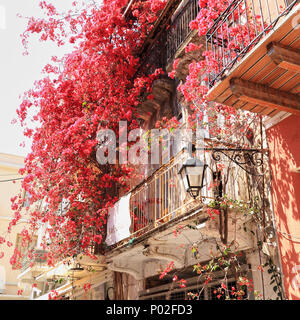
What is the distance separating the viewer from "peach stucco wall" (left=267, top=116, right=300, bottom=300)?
4914 mm

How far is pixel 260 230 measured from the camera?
5.63m

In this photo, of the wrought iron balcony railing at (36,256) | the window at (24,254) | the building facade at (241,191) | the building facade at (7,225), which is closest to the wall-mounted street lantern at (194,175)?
the building facade at (241,191)

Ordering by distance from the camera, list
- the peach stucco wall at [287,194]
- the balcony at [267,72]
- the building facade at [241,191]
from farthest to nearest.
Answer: the peach stucco wall at [287,194] → the building facade at [241,191] → the balcony at [267,72]

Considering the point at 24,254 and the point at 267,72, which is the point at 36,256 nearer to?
the point at 24,254

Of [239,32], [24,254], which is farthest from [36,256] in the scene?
[239,32]

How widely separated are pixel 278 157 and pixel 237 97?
1.45 metres

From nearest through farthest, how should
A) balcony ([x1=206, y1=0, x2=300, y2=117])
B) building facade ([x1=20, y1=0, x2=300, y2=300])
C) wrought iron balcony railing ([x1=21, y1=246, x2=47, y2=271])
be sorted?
1. balcony ([x1=206, y1=0, x2=300, y2=117])
2. building facade ([x1=20, y1=0, x2=300, y2=300])
3. wrought iron balcony railing ([x1=21, y1=246, x2=47, y2=271])

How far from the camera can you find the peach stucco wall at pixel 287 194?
4914 mm

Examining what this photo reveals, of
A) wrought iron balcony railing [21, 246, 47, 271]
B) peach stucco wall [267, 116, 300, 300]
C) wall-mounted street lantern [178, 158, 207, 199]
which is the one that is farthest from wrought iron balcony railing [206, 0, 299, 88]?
wrought iron balcony railing [21, 246, 47, 271]

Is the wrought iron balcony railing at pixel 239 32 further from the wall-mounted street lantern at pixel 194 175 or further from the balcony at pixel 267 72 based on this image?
the wall-mounted street lantern at pixel 194 175

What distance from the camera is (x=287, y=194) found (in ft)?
17.3

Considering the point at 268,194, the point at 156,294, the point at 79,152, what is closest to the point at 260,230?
the point at 268,194

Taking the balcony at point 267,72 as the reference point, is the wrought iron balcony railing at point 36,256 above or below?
below

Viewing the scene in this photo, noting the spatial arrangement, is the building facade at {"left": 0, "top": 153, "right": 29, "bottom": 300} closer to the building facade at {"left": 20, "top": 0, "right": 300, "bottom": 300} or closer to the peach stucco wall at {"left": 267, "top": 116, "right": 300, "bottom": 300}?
the building facade at {"left": 20, "top": 0, "right": 300, "bottom": 300}
